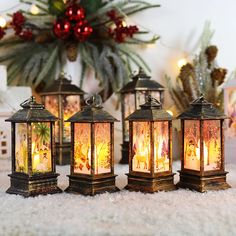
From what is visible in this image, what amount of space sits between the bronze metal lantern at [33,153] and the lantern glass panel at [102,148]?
15 cm

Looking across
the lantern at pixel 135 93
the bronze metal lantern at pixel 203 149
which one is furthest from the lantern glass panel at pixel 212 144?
the lantern at pixel 135 93

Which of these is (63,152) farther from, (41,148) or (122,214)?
(122,214)

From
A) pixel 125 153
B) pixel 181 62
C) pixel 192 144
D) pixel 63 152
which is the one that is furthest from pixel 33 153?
pixel 181 62

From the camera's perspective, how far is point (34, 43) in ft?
8.27

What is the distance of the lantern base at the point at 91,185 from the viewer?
152 centimetres

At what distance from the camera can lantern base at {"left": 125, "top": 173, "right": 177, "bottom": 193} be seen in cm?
156

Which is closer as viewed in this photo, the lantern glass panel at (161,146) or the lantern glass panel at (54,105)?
the lantern glass panel at (161,146)

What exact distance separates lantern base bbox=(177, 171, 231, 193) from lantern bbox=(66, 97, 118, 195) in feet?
0.84

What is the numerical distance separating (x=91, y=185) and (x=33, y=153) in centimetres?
22

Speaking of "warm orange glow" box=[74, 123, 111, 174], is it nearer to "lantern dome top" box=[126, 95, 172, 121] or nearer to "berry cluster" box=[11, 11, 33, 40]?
"lantern dome top" box=[126, 95, 172, 121]

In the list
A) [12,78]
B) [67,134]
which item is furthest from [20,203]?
[12,78]

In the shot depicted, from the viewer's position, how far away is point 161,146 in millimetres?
1599

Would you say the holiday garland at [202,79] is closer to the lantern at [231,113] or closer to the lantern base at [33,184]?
the lantern at [231,113]

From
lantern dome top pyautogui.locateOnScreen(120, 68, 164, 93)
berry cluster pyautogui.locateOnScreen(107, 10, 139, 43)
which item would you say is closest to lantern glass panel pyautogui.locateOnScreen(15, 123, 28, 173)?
lantern dome top pyautogui.locateOnScreen(120, 68, 164, 93)
